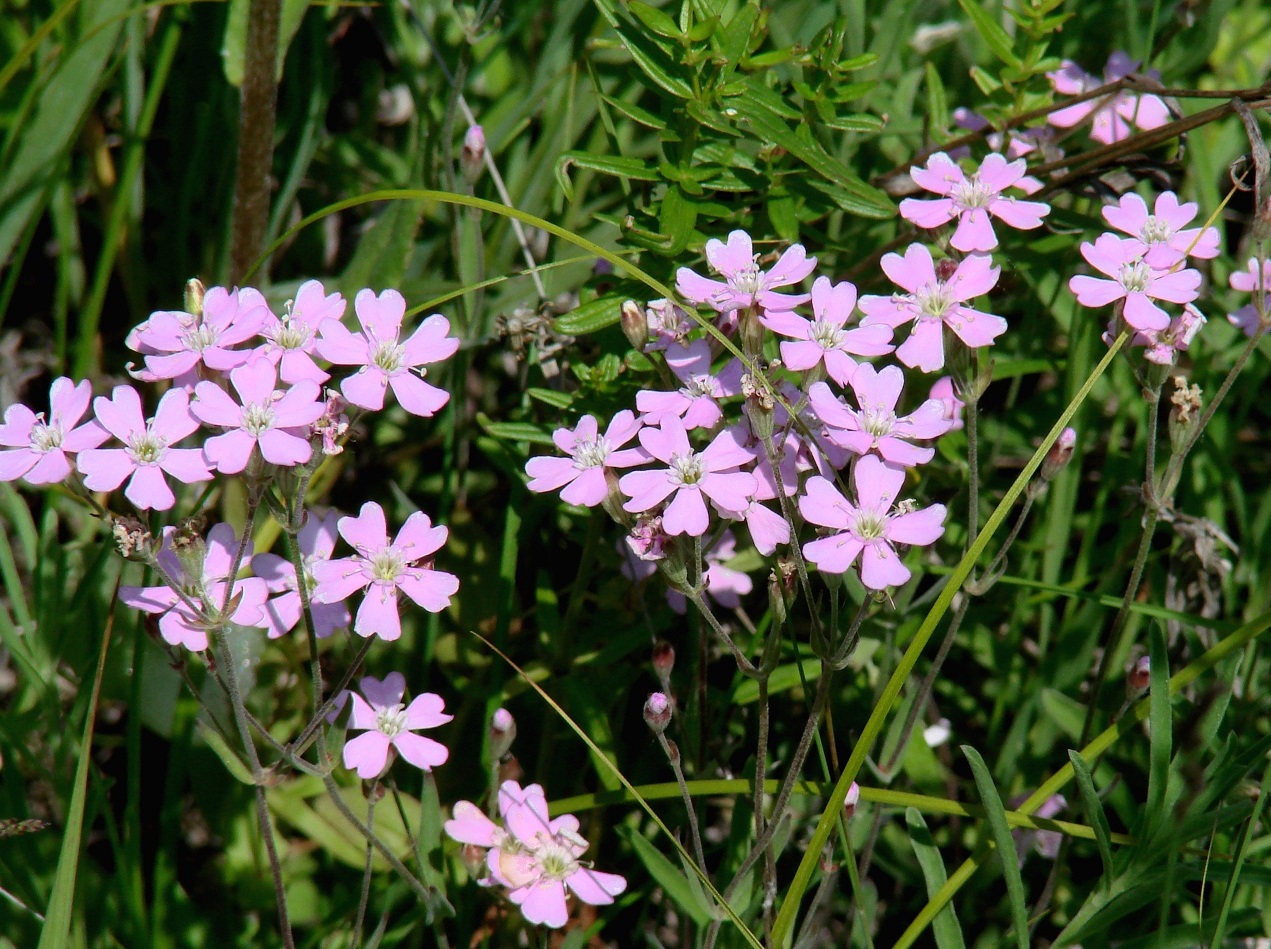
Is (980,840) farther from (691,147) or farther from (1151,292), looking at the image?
(691,147)

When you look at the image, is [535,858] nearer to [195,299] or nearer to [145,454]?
[145,454]

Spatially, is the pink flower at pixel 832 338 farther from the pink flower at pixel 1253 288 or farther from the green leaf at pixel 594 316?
the pink flower at pixel 1253 288

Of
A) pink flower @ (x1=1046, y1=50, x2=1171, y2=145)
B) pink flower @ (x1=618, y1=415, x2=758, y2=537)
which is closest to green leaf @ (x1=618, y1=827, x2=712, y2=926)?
pink flower @ (x1=618, y1=415, x2=758, y2=537)

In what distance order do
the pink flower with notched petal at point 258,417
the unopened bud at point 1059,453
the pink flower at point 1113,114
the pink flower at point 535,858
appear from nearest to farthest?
the pink flower with notched petal at point 258,417 < the pink flower at point 535,858 < the unopened bud at point 1059,453 < the pink flower at point 1113,114

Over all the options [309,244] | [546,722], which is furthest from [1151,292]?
[309,244]

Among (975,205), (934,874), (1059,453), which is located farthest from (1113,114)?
(934,874)

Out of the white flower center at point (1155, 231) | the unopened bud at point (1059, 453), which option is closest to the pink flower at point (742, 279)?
the unopened bud at point (1059, 453)

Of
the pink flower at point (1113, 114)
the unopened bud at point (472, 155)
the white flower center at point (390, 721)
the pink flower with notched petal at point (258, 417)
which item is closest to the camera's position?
the pink flower with notched petal at point (258, 417)
